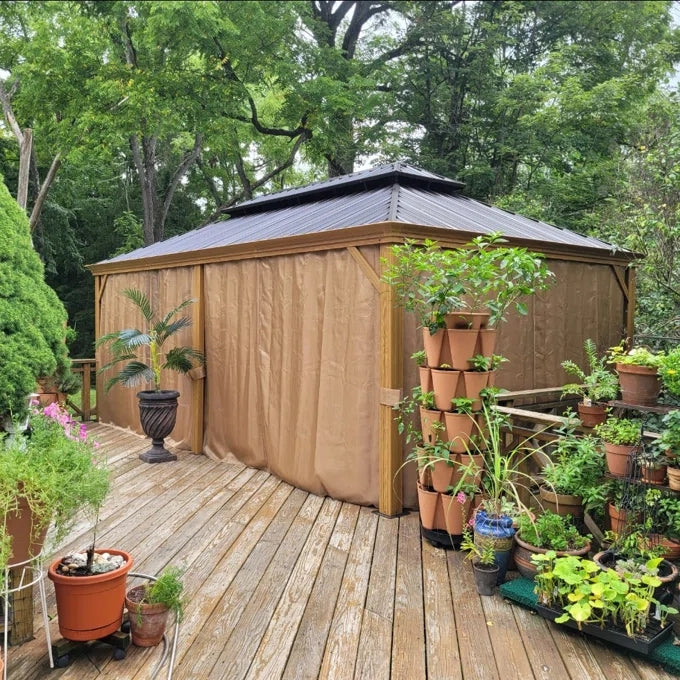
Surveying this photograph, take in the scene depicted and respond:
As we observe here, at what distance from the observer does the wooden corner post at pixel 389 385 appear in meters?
3.98

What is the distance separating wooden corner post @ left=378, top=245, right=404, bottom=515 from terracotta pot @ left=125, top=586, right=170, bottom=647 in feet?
6.22

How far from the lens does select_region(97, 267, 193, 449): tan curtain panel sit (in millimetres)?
6219

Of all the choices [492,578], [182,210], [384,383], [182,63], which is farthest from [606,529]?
[182,210]

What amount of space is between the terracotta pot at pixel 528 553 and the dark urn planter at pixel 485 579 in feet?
0.46

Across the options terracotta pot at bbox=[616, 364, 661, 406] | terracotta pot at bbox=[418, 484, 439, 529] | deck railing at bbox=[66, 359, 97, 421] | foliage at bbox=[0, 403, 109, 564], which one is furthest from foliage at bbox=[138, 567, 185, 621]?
deck railing at bbox=[66, 359, 97, 421]

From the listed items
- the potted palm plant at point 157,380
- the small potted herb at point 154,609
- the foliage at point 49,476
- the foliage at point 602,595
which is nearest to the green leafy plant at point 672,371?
the foliage at point 602,595

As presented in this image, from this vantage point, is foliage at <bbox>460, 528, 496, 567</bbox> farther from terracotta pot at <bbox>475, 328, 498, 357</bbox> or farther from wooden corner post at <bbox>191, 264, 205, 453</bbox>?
wooden corner post at <bbox>191, 264, 205, 453</bbox>

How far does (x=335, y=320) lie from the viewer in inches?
174

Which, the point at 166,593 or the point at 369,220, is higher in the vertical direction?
the point at 369,220

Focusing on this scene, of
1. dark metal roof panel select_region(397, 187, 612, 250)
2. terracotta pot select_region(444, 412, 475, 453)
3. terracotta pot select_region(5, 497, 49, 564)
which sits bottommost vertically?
terracotta pot select_region(5, 497, 49, 564)

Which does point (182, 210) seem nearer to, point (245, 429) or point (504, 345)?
point (245, 429)

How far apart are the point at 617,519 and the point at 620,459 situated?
32 cm

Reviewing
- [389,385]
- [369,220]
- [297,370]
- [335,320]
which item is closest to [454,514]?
[389,385]

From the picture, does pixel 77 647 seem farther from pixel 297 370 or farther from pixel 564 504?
pixel 297 370
